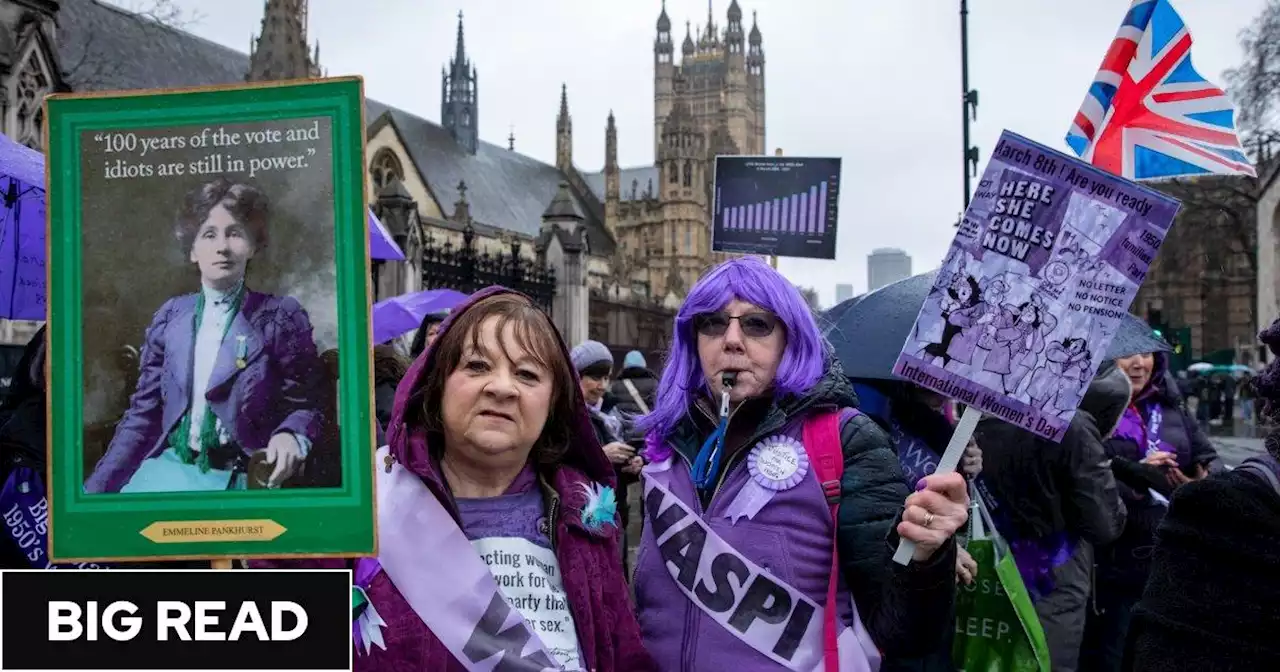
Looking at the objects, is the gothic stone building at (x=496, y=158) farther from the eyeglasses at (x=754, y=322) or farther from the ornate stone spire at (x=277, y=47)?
the eyeglasses at (x=754, y=322)

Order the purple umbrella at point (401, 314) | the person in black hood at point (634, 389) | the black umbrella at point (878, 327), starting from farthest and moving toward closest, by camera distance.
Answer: the person in black hood at point (634, 389)
the purple umbrella at point (401, 314)
the black umbrella at point (878, 327)

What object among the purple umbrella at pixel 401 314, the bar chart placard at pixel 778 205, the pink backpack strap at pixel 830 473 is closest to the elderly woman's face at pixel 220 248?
the pink backpack strap at pixel 830 473

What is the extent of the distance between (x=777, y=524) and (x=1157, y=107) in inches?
50.0

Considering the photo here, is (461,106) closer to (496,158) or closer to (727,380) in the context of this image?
(496,158)

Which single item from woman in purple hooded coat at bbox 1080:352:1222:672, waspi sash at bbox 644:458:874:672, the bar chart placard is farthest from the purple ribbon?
woman in purple hooded coat at bbox 1080:352:1222:672

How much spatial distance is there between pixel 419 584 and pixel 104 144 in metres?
1.01

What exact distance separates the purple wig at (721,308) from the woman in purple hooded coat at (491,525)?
1.29 feet

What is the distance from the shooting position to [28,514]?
3.18 metres

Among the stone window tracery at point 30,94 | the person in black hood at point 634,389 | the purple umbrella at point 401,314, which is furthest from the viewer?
the stone window tracery at point 30,94

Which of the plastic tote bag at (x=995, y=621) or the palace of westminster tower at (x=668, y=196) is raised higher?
the palace of westminster tower at (x=668, y=196)

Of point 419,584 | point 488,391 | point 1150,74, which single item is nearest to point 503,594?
point 419,584

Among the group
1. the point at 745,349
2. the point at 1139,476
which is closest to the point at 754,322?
the point at 745,349

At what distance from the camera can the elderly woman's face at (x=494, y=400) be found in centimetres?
214

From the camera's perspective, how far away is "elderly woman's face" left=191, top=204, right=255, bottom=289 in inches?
74.1
